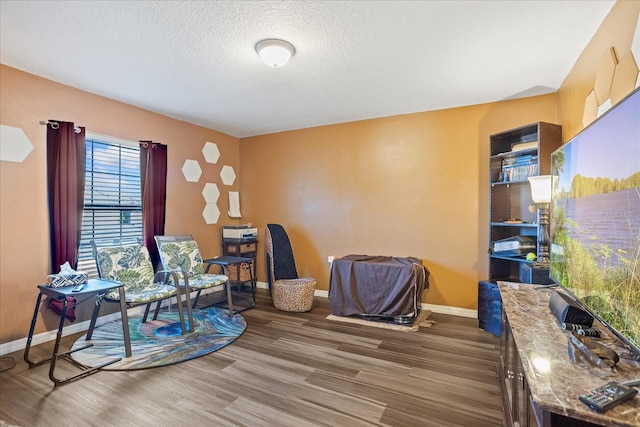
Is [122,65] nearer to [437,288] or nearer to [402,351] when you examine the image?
[402,351]

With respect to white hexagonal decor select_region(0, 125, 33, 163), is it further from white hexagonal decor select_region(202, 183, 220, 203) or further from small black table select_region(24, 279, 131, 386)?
white hexagonal decor select_region(202, 183, 220, 203)

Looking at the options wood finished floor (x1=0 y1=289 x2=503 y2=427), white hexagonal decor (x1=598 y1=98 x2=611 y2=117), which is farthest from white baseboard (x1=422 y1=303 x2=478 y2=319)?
white hexagonal decor (x1=598 y1=98 x2=611 y2=117)

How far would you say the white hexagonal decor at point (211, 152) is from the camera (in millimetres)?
4301

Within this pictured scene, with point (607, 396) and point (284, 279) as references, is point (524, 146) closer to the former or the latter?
point (607, 396)

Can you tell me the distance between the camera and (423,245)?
3.61 metres

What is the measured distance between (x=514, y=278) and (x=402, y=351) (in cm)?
150

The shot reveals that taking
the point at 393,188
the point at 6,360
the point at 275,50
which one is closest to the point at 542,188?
the point at 393,188

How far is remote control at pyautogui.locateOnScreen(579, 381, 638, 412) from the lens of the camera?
2.54ft

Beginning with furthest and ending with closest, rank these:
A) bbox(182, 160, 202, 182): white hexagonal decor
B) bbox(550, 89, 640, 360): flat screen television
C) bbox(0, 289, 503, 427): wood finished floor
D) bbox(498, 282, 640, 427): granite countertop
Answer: bbox(182, 160, 202, 182): white hexagonal decor
bbox(0, 289, 503, 427): wood finished floor
bbox(550, 89, 640, 360): flat screen television
bbox(498, 282, 640, 427): granite countertop

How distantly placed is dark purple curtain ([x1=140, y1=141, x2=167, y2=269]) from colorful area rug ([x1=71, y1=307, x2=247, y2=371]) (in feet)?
2.66

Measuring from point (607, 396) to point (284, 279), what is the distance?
3346 millimetres

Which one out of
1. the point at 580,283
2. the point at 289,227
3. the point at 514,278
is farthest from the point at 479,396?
the point at 289,227

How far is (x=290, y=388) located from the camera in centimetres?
204

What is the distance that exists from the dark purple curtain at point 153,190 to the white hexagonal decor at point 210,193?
662 millimetres
